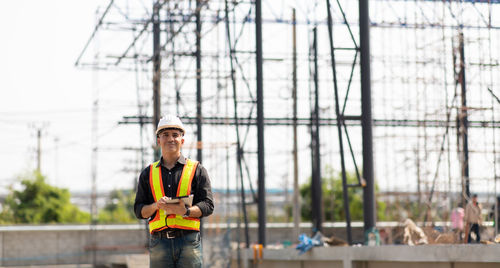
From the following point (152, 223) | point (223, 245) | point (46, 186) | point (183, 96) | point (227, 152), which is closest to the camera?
point (152, 223)

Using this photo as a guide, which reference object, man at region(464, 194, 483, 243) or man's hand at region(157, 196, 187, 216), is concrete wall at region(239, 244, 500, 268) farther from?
man's hand at region(157, 196, 187, 216)

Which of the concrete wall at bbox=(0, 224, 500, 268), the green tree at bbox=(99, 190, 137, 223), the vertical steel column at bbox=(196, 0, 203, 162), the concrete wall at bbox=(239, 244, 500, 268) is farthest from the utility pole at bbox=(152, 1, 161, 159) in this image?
the green tree at bbox=(99, 190, 137, 223)

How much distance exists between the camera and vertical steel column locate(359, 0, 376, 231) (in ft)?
60.3

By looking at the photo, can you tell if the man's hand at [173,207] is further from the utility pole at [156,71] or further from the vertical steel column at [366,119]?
the utility pole at [156,71]

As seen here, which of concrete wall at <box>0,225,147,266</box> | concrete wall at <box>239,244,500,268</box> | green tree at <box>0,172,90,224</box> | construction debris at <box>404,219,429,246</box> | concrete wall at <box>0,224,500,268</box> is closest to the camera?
concrete wall at <box>239,244,500,268</box>

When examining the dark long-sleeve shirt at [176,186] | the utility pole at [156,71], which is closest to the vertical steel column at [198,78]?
the utility pole at [156,71]

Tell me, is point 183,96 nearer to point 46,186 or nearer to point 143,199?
point 143,199

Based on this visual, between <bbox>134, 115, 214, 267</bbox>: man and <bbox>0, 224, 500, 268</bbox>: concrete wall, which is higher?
<bbox>134, 115, 214, 267</bbox>: man

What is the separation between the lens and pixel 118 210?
80.4 meters

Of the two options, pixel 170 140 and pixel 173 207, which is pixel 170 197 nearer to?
pixel 173 207

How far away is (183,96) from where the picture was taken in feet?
95.7

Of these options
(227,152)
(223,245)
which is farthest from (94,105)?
(223,245)

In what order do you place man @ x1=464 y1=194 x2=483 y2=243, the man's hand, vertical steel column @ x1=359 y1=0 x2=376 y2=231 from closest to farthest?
the man's hand, vertical steel column @ x1=359 y1=0 x2=376 y2=231, man @ x1=464 y1=194 x2=483 y2=243

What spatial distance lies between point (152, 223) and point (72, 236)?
26.8 meters
